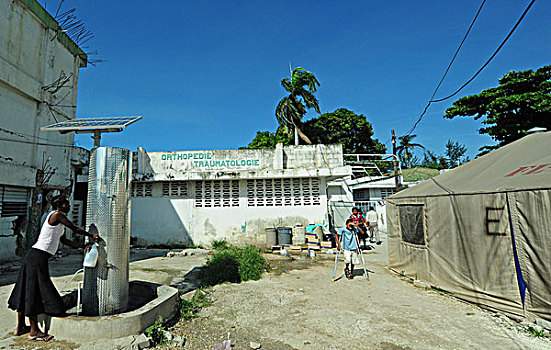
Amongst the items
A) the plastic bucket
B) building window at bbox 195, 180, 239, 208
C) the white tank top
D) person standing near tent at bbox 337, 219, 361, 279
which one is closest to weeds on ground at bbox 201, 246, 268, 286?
person standing near tent at bbox 337, 219, 361, 279

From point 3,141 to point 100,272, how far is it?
9.81 metres

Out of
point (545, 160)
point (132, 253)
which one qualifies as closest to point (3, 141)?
point (132, 253)

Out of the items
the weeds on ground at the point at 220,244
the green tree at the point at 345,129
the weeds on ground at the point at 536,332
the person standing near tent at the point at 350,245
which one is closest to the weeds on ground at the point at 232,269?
the person standing near tent at the point at 350,245

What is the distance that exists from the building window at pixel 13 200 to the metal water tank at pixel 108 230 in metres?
9.17

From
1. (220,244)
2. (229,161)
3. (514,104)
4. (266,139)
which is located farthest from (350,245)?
(266,139)

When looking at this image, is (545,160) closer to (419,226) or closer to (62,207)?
(419,226)

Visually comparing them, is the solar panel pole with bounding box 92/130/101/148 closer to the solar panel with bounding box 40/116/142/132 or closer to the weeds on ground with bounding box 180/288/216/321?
the solar panel with bounding box 40/116/142/132

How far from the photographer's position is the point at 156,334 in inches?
159

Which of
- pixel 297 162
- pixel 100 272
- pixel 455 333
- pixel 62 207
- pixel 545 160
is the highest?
pixel 297 162

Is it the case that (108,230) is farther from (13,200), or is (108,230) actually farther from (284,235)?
(13,200)

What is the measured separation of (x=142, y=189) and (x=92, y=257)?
1098cm

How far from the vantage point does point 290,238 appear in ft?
41.6

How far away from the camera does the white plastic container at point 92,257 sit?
414 cm

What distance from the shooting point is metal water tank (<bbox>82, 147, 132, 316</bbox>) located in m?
4.20
